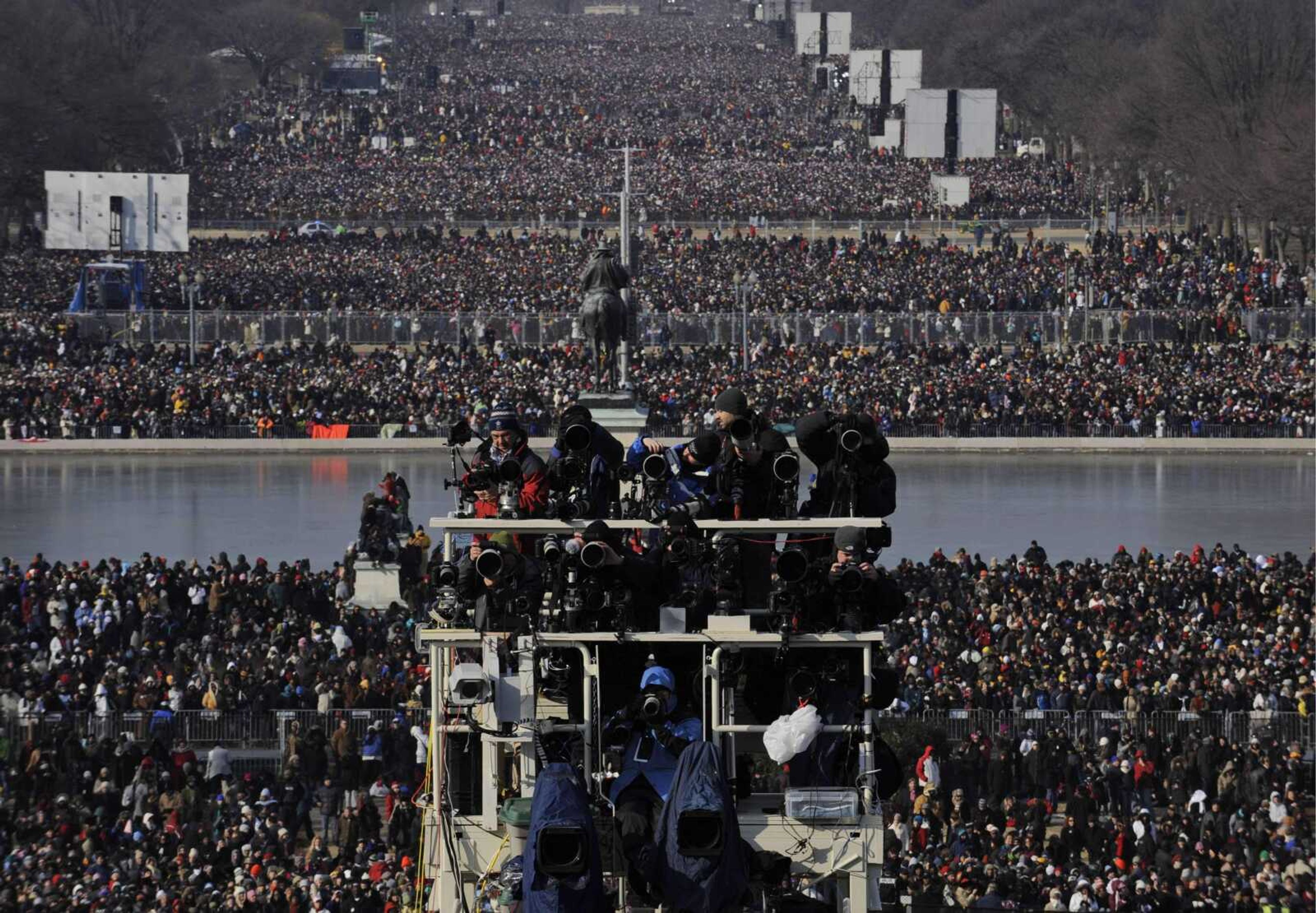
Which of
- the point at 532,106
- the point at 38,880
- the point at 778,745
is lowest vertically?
the point at 38,880

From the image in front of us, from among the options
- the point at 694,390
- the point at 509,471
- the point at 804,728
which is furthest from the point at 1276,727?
the point at 694,390

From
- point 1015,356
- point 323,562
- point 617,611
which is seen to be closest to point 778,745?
point 617,611

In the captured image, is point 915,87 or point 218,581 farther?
point 915,87

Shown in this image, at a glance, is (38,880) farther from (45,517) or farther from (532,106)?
(532,106)

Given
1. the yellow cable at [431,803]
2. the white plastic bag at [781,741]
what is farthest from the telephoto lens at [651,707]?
the yellow cable at [431,803]

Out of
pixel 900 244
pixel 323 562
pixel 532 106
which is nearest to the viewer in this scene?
pixel 323 562

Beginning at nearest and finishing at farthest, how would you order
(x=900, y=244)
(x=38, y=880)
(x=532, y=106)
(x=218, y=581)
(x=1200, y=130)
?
1. (x=38, y=880)
2. (x=218, y=581)
3. (x=900, y=244)
4. (x=1200, y=130)
5. (x=532, y=106)

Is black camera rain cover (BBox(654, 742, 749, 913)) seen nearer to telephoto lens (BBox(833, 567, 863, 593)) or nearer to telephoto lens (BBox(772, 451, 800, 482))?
telephoto lens (BBox(833, 567, 863, 593))

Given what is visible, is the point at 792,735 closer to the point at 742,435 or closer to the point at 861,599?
the point at 861,599

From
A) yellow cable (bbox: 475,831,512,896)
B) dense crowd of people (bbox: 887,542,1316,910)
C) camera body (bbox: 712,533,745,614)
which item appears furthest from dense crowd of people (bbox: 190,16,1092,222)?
yellow cable (bbox: 475,831,512,896)
